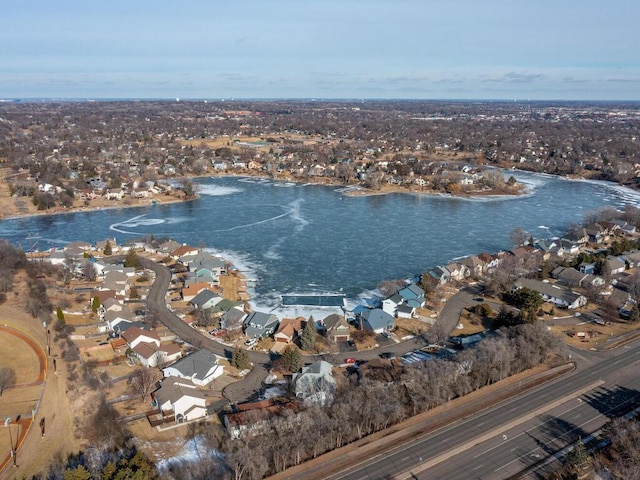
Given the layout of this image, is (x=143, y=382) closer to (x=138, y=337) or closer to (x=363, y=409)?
(x=138, y=337)

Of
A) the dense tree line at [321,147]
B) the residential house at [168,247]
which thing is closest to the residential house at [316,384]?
the residential house at [168,247]

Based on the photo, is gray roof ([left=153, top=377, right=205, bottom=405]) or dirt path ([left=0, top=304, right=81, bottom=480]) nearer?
dirt path ([left=0, top=304, right=81, bottom=480])

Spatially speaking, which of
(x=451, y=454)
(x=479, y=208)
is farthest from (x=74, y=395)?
(x=479, y=208)

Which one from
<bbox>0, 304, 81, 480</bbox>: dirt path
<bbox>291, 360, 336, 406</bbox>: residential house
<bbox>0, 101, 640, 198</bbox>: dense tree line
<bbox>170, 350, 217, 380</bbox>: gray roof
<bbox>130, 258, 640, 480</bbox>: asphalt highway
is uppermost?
<bbox>0, 101, 640, 198</bbox>: dense tree line

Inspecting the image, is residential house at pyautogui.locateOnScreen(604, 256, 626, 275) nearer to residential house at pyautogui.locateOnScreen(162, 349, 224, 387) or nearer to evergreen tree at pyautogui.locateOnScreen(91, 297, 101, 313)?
residential house at pyautogui.locateOnScreen(162, 349, 224, 387)

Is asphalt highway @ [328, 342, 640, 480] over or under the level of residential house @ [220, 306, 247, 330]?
under

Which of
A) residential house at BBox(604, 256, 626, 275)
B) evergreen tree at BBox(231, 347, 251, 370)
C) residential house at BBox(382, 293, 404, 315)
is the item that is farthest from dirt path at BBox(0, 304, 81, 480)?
residential house at BBox(604, 256, 626, 275)

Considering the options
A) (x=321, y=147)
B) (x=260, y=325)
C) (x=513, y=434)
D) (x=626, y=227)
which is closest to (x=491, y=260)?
(x=260, y=325)

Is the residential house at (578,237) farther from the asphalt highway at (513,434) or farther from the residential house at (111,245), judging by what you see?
the residential house at (111,245)
